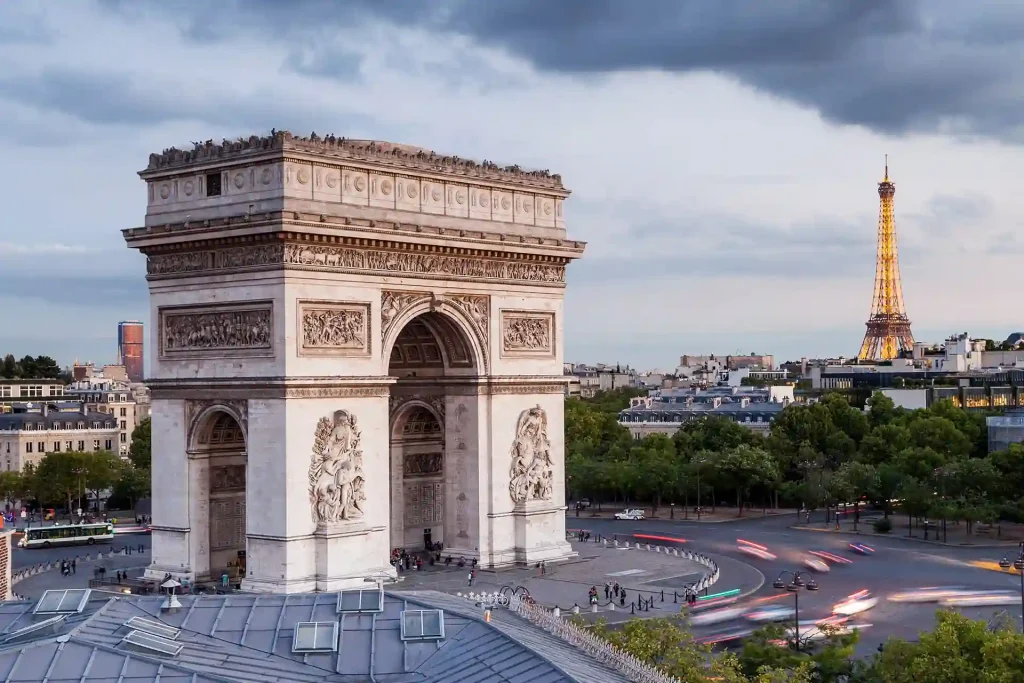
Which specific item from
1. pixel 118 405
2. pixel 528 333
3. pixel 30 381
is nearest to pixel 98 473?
pixel 118 405

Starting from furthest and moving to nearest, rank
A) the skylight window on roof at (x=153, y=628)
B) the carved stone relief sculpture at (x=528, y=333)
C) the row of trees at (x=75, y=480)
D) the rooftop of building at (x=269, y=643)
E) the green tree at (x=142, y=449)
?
the green tree at (x=142, y=449), the row of trees at (x=75, y=480), the carved stone relief sculpture at (x=528, y=333), the skylight window on roof at (x=153, y=628), the rooftop of building at (x=269, y=643)

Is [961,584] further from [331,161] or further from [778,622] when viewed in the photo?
[331,161]

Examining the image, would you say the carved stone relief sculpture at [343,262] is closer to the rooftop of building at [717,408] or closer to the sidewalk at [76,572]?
the sidewalk at [76,572]

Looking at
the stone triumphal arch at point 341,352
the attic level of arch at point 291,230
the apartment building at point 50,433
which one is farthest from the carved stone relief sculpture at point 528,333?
the apartment building at point 50,433

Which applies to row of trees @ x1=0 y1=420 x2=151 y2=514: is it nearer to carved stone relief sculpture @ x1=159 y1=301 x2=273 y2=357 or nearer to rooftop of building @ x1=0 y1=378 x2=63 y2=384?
carved stone relief sculpture @ x1=159 y1=301 x2=273 y2=357

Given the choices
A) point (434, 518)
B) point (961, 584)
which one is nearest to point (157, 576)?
point (434, 518)
